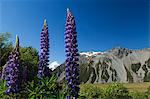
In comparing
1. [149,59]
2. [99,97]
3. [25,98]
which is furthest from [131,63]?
[25,98]

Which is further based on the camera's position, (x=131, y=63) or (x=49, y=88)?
(x=131, y=63)

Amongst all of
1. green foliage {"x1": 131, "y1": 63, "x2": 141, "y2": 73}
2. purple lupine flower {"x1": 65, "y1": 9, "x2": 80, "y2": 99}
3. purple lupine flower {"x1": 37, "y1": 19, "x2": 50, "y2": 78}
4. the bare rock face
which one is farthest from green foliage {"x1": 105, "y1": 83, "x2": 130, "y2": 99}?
green foliage {"x1": 131, "y1": 63, "x2": 141, "y2": 73}

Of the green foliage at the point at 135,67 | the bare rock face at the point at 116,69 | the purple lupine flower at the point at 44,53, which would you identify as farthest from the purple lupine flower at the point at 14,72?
the green foliage at the point at 135,67

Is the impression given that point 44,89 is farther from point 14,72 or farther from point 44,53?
point 14,72

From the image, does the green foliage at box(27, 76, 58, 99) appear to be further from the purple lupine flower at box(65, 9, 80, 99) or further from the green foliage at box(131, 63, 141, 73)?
the green foliage at box(131, 63, 141, 73)

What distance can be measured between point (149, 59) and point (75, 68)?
93157mm

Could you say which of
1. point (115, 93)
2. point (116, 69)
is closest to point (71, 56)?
point (115, 93)

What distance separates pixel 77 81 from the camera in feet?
23.4

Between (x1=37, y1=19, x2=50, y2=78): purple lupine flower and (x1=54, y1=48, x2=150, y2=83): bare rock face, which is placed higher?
(x1=54, y1=48, x2=150, y2=83): bare rock face

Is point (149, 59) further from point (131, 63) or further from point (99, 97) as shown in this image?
point (99, 97)

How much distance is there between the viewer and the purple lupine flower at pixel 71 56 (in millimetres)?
7113

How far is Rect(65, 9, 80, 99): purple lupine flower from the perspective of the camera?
711cm

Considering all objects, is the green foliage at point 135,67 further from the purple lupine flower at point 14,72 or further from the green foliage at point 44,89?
the purple lupine flower at point 14,72

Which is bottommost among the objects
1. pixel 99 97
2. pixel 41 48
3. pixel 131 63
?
pixel 99 97
